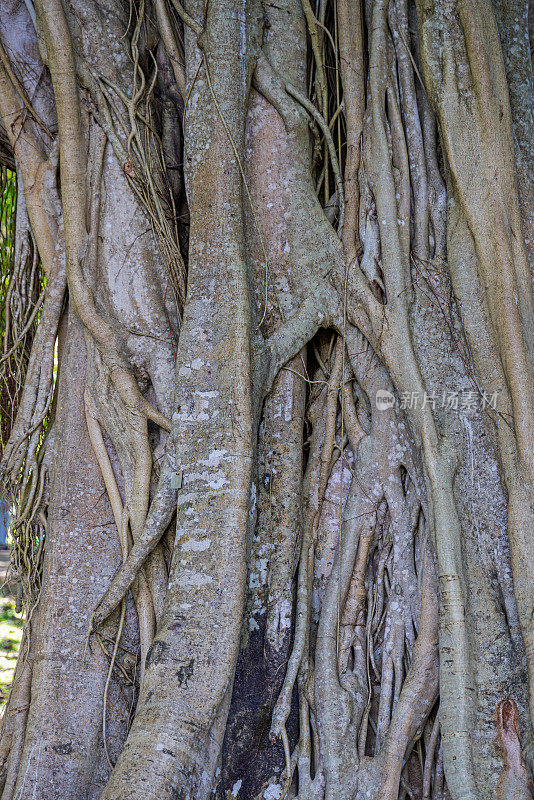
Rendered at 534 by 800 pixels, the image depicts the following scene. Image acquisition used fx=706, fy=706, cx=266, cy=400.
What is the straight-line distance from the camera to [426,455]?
262 centimetres

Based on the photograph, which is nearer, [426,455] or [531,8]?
[426,455]

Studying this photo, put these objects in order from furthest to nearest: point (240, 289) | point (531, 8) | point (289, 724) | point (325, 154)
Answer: point (531, 8) → point (325, 154) → point (240, 289) → point (289, 724)

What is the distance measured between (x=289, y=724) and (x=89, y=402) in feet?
5.07

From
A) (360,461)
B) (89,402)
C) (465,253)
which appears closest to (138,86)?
(89,402)

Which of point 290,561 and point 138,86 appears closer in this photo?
point 290,561

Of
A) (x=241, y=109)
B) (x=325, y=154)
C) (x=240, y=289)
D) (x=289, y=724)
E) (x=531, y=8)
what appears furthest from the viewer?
(x=531, y=8)

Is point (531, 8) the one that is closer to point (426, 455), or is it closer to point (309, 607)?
point (426, 455)

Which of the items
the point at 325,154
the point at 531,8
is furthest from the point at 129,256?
the point at 531,8

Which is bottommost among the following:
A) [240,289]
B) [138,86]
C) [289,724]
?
[289,724]

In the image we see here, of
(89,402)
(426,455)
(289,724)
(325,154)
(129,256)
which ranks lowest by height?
(289,724)

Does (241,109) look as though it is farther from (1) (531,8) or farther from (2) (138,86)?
(1) (531,8)

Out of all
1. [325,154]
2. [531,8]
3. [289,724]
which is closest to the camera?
[289,724]

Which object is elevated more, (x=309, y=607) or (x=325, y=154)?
(x=325, y=154)

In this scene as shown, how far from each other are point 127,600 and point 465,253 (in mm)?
1980
